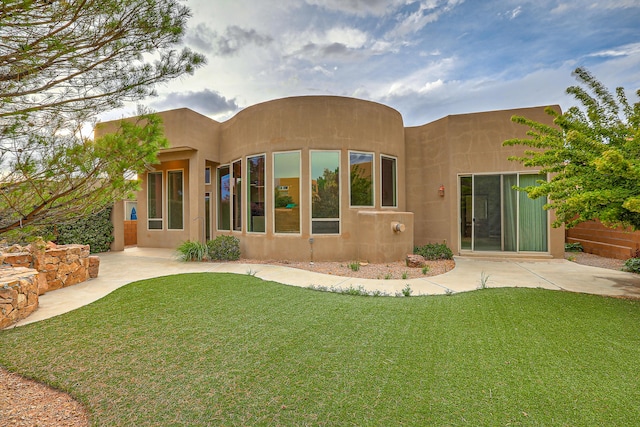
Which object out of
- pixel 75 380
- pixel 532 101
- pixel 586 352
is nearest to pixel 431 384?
pixel 586 352

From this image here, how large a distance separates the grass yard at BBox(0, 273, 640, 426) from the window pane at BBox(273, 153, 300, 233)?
411 centimetres

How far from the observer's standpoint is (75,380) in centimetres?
262

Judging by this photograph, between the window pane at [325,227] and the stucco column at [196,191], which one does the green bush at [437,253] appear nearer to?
the window pane at [325,227]

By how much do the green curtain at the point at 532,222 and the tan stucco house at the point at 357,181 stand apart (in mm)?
32

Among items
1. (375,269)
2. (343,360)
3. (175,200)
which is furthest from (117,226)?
(343,360)

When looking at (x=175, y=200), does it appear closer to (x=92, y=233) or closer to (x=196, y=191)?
(x=196, y=191)

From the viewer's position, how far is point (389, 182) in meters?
9.43

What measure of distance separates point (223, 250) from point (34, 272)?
445 centimetres

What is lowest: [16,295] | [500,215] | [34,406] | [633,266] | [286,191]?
[34,406]

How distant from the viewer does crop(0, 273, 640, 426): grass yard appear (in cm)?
212

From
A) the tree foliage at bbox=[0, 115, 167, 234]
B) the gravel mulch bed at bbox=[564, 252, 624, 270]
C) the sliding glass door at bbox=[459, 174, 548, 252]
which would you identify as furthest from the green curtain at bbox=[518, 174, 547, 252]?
the tree foliage at bbox=[0, 115, 167, 234]

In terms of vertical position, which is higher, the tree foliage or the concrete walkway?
the tree foliage

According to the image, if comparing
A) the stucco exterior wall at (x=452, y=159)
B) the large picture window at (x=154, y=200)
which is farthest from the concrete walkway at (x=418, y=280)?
the large picture window at (x=154, y=200)

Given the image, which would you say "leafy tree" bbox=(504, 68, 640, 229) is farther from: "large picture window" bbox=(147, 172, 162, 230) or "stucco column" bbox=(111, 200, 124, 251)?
"stucco column" bbox=(111, 200, 124, 251)
